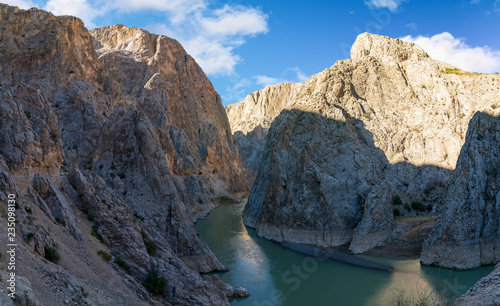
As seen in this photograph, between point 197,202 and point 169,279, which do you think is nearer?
point 169,279

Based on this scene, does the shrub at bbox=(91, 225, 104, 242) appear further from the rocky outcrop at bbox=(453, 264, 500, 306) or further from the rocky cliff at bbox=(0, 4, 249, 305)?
the rocky outcrop at bbox=(453, 264, 500, 306)

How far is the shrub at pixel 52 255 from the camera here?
44.5ft

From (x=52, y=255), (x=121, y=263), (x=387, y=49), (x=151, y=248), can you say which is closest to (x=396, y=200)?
(x=387, y=49)

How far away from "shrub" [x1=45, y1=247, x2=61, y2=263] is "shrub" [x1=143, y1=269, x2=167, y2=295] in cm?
548

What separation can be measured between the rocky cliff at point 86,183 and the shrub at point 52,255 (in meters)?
0.04

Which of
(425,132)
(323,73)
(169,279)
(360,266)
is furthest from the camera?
(323,73)

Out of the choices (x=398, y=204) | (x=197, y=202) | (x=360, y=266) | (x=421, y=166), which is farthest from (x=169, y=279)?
(x=197, y=202)

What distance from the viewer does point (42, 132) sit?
20.2 m

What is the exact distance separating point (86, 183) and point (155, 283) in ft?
23.3

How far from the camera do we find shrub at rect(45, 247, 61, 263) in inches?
534

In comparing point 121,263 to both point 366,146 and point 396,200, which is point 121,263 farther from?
point 366,146

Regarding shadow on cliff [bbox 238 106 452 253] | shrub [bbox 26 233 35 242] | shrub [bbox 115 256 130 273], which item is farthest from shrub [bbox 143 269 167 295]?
shadow on cliff [bbox 238 106 452 253]

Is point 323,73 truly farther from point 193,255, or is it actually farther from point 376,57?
point 193,255

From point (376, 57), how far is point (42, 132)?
47567mm
